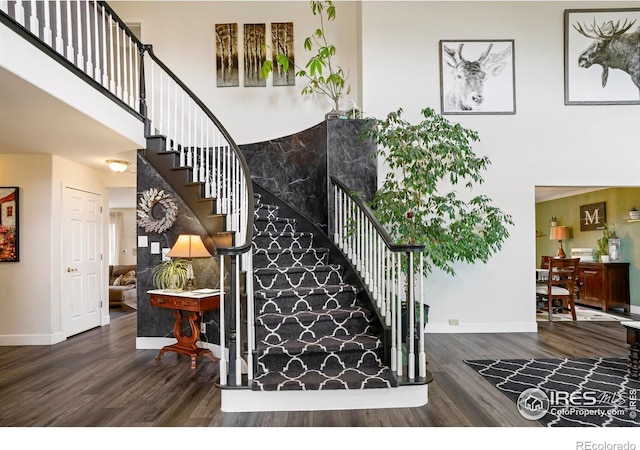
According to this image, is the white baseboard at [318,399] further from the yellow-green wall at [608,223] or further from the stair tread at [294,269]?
the yellow-green wall at [608,223]

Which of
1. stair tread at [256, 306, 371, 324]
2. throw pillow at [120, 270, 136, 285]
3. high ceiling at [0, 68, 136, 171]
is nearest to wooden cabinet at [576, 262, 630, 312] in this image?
stair tread at [256, 306, 371, 324]

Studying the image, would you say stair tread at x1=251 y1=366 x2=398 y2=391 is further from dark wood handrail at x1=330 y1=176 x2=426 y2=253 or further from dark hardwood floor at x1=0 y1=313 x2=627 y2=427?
dark wood handrail at x1=330 y1=176 x2=426 y2=253

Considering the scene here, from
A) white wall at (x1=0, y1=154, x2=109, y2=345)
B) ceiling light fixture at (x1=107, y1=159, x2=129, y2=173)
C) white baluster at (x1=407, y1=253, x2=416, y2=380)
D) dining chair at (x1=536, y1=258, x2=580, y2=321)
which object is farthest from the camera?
dining chair at (x1=536, y1=258, x2=580, y2=321)

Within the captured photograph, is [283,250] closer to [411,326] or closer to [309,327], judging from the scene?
[309,327]

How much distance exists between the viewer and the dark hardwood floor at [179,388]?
9.13ft

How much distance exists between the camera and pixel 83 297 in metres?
5.78

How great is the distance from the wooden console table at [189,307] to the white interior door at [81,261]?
195 centimetres

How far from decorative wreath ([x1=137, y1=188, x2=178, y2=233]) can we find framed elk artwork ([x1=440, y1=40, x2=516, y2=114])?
3884 millimetres

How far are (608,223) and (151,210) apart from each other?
803cm

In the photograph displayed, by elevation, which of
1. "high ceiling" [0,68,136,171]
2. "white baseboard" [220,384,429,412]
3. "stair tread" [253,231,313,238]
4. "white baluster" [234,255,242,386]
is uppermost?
"high ceiling" [0,68,136,171]

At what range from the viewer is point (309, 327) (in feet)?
11.5

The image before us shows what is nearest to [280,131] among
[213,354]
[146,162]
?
[146,162]

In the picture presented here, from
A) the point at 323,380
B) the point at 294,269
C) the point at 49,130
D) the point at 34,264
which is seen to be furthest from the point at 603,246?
the point at 34,264

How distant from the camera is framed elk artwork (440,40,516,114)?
18.1 feet
